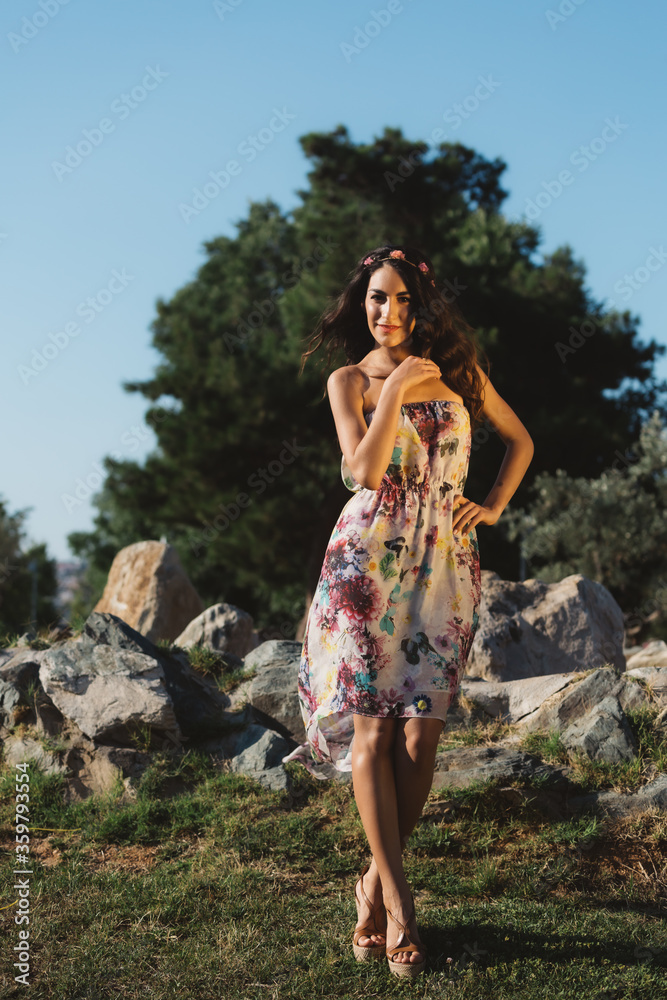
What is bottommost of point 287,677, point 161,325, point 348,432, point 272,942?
point 272,942

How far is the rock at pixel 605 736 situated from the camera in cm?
398

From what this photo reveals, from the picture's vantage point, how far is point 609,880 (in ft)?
11.2

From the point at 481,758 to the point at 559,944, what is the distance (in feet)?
3.94

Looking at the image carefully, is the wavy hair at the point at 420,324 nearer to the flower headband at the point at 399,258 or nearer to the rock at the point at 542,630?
the flower headband at the point at 399,258

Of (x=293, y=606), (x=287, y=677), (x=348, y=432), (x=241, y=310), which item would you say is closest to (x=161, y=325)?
(x=241, y=310)

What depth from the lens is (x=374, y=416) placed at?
107 inches

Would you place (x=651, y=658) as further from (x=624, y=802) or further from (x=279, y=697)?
(x=279, y=697)

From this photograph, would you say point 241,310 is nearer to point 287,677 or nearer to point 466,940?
point 287,677

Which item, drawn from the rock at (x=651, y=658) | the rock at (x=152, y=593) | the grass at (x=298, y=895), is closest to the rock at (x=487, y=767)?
the grass at (x=298, y=895)

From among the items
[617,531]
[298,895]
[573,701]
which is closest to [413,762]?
[298,895]

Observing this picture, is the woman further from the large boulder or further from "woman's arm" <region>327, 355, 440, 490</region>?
the large boulder

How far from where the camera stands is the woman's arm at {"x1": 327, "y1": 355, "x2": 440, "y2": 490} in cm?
267

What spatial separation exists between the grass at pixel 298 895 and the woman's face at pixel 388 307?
6.63 ft

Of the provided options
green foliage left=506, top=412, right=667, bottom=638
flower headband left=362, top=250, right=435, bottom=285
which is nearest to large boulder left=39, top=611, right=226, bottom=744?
flower headband left=362, top=250, right=435, bottom=285
